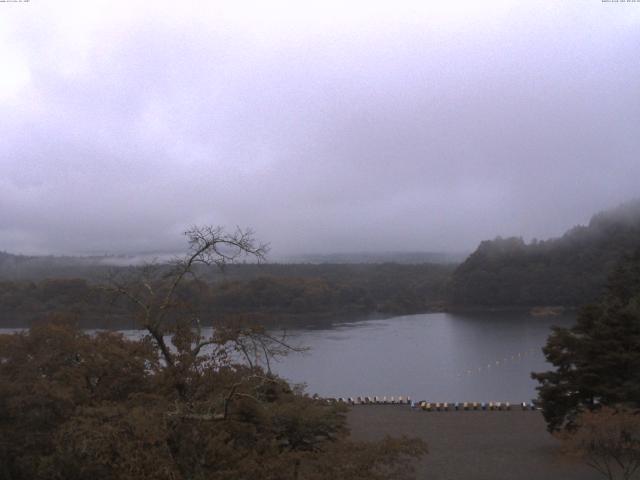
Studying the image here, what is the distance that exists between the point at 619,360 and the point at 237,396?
744cm

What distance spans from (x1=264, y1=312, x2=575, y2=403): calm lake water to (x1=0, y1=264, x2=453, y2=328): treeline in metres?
3.86

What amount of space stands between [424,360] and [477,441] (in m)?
14.3

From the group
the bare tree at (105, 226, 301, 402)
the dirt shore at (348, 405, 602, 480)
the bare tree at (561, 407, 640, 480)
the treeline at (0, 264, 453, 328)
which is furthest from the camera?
the treeline at (0, 264, 453, 328)

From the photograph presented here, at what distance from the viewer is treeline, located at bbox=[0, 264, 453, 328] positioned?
33500 mm

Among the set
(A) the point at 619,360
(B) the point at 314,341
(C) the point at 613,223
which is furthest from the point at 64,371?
(C) the point at 613,223

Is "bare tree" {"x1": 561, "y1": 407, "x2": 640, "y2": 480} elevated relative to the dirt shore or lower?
elevated

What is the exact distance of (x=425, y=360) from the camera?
2511 cm

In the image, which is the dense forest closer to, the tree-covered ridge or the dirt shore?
the tree-covered ridge

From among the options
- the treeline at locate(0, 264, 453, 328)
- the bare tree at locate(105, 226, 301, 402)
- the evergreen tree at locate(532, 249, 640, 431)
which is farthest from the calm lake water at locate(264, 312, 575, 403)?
the bare tree at locate(105, 226, 301, 402)

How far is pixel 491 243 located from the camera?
58.7 metres

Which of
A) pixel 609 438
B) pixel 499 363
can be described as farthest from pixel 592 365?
pixel 499 363

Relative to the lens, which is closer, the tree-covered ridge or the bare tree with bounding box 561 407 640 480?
the bare tree with bounding box 561 407 640 480

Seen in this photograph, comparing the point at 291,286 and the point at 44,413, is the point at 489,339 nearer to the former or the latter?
the point at 291,286

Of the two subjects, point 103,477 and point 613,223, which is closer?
point 103,477
